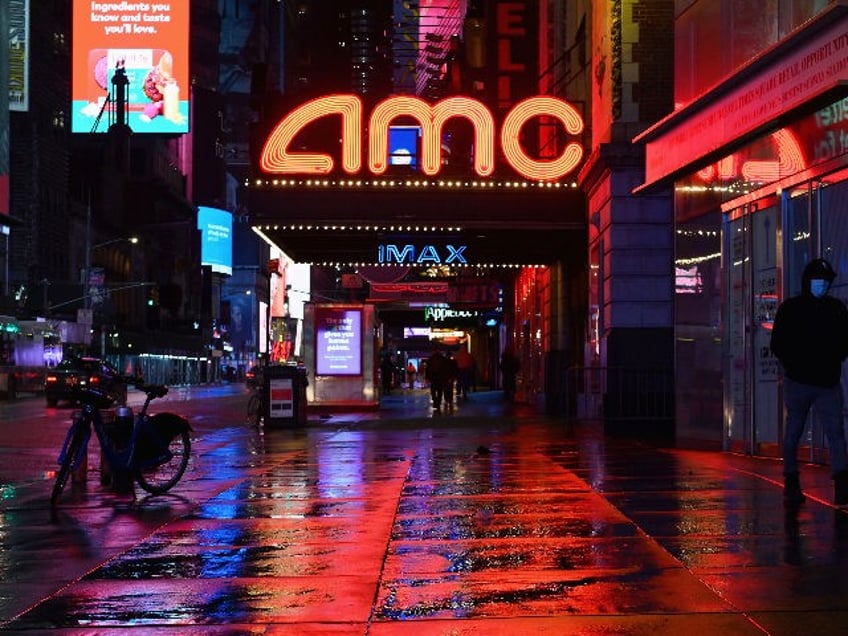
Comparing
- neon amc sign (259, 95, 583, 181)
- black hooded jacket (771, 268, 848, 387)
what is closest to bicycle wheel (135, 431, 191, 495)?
black hooded jacket (771, 268, 848, 387)

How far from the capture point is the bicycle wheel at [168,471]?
11555mm

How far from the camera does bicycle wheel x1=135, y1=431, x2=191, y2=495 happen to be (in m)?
11.6

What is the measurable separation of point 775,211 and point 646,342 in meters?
6.64

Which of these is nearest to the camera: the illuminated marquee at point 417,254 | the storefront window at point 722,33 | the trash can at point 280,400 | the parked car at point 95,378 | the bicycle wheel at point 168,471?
the parked car at point 95,378

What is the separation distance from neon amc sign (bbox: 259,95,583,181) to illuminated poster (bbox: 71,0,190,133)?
2734 inches

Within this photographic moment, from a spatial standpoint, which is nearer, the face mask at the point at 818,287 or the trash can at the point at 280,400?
the face mask at the point at 818,287

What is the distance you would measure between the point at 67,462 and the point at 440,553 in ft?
15.9

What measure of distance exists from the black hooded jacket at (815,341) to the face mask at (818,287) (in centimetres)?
6

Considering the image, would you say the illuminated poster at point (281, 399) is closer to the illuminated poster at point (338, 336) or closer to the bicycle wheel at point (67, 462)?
the illuminated poster at point (338, 336)

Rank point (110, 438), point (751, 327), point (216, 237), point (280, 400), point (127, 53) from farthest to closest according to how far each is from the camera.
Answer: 1. point (216, 237)
2. point (127, 53)
3. point (280, 400)
4. point (751, 327)
5. point (110, 438)

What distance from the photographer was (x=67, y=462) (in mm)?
10953

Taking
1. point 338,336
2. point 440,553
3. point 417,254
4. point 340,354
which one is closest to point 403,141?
point 417,254

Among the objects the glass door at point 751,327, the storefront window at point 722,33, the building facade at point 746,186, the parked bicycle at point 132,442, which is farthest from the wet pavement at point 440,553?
the storefront window at point 722,33

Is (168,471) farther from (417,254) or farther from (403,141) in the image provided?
(417,254)
